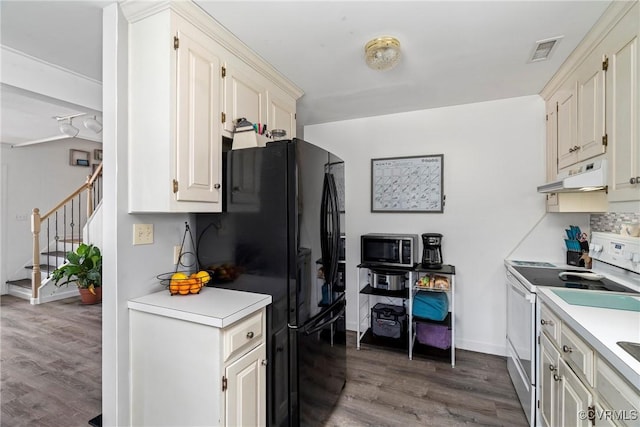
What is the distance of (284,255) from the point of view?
5.51 feet

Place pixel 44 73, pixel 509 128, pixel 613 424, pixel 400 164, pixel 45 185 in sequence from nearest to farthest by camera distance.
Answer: pixel 613 424
pixel 44 73
pixel 509 128
pixel 400 164
pixel 45 185

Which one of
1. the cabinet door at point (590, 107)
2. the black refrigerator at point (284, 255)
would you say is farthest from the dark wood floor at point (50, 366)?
the cabinet door at point (590, 107)

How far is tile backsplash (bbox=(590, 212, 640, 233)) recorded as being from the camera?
6.59 feet

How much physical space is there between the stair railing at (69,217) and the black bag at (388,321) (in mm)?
4972

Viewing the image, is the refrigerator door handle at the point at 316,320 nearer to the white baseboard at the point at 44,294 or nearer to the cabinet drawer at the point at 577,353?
the cabinet drawer at the point at 577,353

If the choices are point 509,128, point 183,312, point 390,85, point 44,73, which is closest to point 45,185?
point 44,73

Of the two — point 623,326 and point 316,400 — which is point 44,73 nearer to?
point 316,400

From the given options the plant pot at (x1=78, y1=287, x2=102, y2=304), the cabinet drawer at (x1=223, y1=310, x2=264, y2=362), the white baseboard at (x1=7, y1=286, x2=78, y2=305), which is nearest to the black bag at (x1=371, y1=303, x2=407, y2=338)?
the cabinet drawer at (x1=223, y1=310, x2=264, y2=362)

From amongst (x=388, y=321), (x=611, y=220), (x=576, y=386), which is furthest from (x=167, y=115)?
(x=611, y=220)

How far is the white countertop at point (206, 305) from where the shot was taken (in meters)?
1.36

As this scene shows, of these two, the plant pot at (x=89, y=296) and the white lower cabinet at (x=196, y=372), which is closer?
the white lower cabinet at (x=196, y=372)

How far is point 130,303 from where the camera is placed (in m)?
1.59

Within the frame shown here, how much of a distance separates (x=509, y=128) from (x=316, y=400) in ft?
9.62

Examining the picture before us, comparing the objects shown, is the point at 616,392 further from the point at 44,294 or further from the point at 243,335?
the point at 44,294
